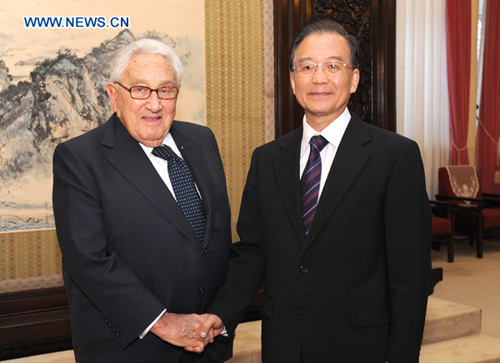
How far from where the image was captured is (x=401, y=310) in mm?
1644

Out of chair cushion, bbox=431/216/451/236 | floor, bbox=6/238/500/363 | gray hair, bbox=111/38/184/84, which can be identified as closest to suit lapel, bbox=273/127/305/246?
gray hair, bbox=111/38/184/84

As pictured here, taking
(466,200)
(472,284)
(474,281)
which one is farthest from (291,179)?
(466,200)

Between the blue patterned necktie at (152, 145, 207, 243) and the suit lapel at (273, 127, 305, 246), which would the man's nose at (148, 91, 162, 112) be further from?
the suit lapel at (273, 127, 305, 246)

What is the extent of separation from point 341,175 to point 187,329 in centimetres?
67

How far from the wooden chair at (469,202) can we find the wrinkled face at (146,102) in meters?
5.61

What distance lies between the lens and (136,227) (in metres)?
1.67

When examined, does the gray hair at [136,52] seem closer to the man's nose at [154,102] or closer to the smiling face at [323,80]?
the man's nose at [154,102]

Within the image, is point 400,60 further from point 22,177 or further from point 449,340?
point 22,177

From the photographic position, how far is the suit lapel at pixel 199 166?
5.87 ft

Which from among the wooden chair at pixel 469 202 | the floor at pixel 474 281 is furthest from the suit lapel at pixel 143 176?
the wooden chair at pixel 469 202

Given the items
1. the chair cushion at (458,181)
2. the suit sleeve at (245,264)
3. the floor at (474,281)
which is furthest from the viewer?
the chair cushion at (458,181)

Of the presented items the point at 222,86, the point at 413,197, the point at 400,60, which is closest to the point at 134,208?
the point at 413,197

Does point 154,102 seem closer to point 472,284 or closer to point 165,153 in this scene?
point 165,153

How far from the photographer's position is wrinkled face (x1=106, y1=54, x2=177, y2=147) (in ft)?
5.55
